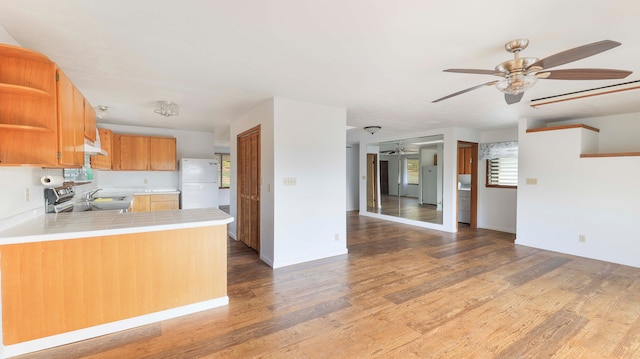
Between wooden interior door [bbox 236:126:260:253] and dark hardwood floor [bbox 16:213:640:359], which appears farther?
wooden interior door [bbox 236:126:260:253]

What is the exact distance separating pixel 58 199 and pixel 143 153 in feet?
9.48

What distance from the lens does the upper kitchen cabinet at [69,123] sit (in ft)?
6.91

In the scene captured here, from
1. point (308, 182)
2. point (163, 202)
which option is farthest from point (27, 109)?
point (163, 202)

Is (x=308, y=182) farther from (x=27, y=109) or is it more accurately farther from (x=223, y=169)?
(x=223, y=169)

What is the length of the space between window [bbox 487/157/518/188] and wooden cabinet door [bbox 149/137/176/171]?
23.2ft

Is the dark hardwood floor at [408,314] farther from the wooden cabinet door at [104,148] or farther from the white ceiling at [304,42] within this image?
the wooden cabinet door at [104,148]

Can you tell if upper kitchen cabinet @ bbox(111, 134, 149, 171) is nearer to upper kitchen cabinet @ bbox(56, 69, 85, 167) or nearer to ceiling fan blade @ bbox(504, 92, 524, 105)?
upper kitchen cabinet @ bbox(56, 69, 85, 167)

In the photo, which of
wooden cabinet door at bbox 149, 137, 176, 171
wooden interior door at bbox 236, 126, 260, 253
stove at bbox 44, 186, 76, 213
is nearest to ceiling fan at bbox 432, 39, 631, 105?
wooden interior door at bbox 236, 126, 260, 253

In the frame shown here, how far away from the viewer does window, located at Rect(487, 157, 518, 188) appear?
235 inches

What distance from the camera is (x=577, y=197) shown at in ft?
14.5

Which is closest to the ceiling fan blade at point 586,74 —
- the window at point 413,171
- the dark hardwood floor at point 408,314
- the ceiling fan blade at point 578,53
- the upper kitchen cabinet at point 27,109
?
the ceiling fan blade at point 578,53

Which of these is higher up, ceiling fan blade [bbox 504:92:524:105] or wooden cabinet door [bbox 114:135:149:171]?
ceiling fan blade [bbox 504:92:524:105]

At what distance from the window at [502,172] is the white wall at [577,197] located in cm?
106

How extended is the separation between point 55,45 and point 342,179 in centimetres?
339
